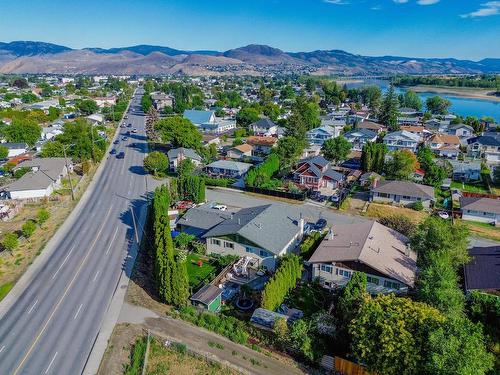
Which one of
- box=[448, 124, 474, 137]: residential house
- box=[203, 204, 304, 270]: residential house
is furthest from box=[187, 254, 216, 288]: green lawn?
box=[448, 124, 474, 137]: residential house

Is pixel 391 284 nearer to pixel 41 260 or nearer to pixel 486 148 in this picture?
pixel 41 260

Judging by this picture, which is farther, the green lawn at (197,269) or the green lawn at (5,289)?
the green lawn at (197,269)

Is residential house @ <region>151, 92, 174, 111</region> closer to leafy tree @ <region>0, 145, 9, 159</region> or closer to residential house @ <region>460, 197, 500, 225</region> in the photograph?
leafy tree @ <region>0, 145, 9, 159</region>

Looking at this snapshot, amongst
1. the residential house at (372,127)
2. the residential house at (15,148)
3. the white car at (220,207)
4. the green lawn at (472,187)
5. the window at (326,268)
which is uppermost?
the residential house at (372,127)

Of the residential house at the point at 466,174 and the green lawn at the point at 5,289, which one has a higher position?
the residential house at the point at 466,174

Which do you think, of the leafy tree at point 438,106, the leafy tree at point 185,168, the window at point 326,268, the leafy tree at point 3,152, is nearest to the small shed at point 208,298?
the window at point 326,268

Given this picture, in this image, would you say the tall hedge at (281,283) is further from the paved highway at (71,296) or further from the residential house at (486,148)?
the residential house at (486,148)

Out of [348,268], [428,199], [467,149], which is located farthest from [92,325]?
[467,149]
